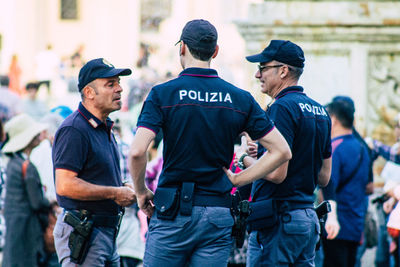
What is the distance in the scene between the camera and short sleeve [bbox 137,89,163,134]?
14.5 ft

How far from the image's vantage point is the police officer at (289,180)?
5.03 metres

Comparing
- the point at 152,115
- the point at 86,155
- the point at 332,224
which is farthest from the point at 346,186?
the point at 152,115

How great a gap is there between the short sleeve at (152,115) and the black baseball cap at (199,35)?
1.25ft

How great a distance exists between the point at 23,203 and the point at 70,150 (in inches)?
102

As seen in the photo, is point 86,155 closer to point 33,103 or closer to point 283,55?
point 283,55

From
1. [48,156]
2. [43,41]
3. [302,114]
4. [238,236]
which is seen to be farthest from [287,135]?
[43,41]

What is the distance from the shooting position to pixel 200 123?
4.47 meters

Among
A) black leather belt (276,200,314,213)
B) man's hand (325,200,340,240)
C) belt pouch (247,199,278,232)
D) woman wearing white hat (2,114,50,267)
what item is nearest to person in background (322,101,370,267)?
man's hand (325,200,340,240)

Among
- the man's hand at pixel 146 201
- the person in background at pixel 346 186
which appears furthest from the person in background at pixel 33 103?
the man's hand at pixel 146 201

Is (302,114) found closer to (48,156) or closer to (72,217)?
(72,217)

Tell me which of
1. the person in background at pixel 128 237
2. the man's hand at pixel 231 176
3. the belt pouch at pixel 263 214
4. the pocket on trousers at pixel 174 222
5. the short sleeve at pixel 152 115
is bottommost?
the person in background at pixel 128 237

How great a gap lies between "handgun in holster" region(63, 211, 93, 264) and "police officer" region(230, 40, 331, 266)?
42.4 inches

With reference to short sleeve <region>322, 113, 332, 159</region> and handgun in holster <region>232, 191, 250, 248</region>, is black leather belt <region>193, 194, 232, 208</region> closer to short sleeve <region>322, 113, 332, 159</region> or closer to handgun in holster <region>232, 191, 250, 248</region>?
handgun in holster <region>232, 191, 250, 248</region>

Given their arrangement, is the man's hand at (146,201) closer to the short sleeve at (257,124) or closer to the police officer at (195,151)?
the police officer at (195,151)
